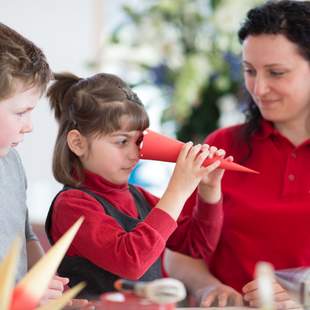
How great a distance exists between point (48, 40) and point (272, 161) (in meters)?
2.53

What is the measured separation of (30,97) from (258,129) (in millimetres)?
764

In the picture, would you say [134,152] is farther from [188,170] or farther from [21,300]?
[21,300]

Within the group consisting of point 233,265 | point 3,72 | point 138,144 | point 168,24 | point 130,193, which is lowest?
point 233,265

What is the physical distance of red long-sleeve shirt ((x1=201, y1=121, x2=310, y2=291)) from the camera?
1.83 m

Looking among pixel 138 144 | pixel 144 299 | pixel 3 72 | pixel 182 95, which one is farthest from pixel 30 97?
pixel 182 95

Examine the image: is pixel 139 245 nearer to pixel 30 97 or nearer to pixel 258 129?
pixel 30 97

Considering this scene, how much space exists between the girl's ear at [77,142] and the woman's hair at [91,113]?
0.04 feet

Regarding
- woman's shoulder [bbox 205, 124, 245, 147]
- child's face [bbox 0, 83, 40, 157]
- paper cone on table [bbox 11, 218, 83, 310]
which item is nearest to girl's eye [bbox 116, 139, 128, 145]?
child's face [bbox 0, 83, 40, 157]

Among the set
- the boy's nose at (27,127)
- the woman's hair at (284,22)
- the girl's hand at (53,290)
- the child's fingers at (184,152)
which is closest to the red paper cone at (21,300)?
the girl's hand at (53,290)

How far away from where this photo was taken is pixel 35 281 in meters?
0.93

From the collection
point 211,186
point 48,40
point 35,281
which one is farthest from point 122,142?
point 48,40

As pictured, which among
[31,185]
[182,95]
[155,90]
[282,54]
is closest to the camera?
[282,54]

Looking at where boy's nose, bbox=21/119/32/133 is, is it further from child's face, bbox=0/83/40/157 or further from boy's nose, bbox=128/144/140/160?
boy's nose, bbox=128/144/140/160

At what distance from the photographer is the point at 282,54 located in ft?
5.98
